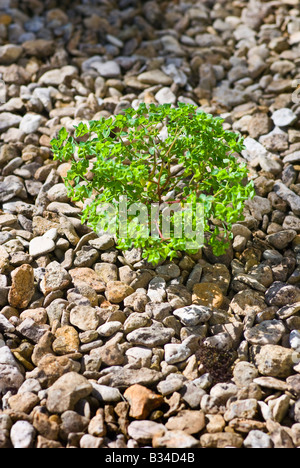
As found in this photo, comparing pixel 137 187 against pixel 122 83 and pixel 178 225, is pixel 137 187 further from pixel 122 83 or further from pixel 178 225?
pixel 122 83

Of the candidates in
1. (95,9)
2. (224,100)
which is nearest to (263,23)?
(224,100)

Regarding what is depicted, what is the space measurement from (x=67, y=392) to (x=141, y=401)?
1.48ft

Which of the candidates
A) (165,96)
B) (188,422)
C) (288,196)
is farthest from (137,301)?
(165,96)

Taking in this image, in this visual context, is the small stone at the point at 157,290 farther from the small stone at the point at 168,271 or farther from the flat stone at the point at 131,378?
the flat stone at the point at 131,378

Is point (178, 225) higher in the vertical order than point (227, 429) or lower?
higher

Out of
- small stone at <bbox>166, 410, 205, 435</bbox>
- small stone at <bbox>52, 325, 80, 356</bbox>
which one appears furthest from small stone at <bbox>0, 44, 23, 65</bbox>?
small stone at <bbox>166, 410, 205, 435</bbox>

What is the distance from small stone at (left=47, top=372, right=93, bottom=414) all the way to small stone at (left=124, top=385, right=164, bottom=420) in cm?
25

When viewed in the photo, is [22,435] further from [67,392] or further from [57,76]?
[57,76]

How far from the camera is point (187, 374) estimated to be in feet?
10.5

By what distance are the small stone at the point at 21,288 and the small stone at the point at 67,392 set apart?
0.79 metres

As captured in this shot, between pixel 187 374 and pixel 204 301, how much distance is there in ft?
2.00

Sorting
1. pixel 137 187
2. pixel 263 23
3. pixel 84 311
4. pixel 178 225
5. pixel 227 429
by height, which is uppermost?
pixel 263 23

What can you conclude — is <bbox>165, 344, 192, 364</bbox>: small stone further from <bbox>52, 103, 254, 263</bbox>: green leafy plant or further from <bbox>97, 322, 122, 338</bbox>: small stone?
<bbox>52, 103, 254, 263</bbox>: green leafy plant

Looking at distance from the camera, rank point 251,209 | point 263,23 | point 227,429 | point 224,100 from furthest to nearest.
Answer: point 263,23 < point 224,100 < point 251,209 < point 227,429
